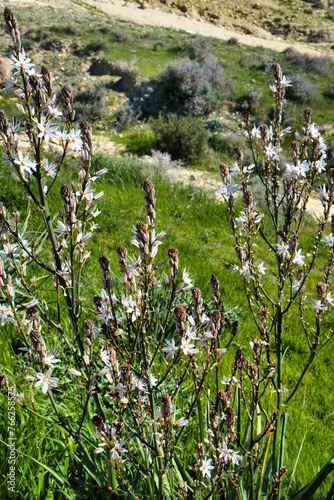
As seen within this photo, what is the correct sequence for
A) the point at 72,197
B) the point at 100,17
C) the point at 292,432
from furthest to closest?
the point at 100,17 → the point at 292,432 → the point at 72,197

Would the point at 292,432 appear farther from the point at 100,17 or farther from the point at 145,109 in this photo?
the point at 100,17

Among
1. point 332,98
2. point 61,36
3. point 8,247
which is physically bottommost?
point 8,247

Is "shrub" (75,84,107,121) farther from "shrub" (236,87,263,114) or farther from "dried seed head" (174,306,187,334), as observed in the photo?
"dried seed head" (174,306,187,334)

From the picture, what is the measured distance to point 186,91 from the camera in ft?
49.5

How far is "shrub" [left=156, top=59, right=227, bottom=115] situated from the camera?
15.1 meters

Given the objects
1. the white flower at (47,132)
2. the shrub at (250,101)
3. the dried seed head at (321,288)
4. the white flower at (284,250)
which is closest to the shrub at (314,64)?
the shrub at (250,101)

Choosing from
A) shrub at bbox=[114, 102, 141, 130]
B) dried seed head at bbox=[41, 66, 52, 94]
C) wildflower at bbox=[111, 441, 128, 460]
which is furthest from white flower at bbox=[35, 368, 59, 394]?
shrub at bbox=[114, 102, 141, 130]

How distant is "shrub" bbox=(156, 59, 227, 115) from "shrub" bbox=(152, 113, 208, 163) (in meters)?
3.53

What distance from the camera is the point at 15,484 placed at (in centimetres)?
190

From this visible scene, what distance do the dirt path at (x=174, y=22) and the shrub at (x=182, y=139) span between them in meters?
27.0

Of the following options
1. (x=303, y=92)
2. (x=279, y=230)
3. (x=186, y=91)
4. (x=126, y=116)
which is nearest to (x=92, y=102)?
(x=126, y=116)

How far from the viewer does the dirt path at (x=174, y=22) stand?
34.7 m

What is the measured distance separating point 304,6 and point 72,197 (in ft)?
204

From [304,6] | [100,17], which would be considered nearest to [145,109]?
[100,17]
